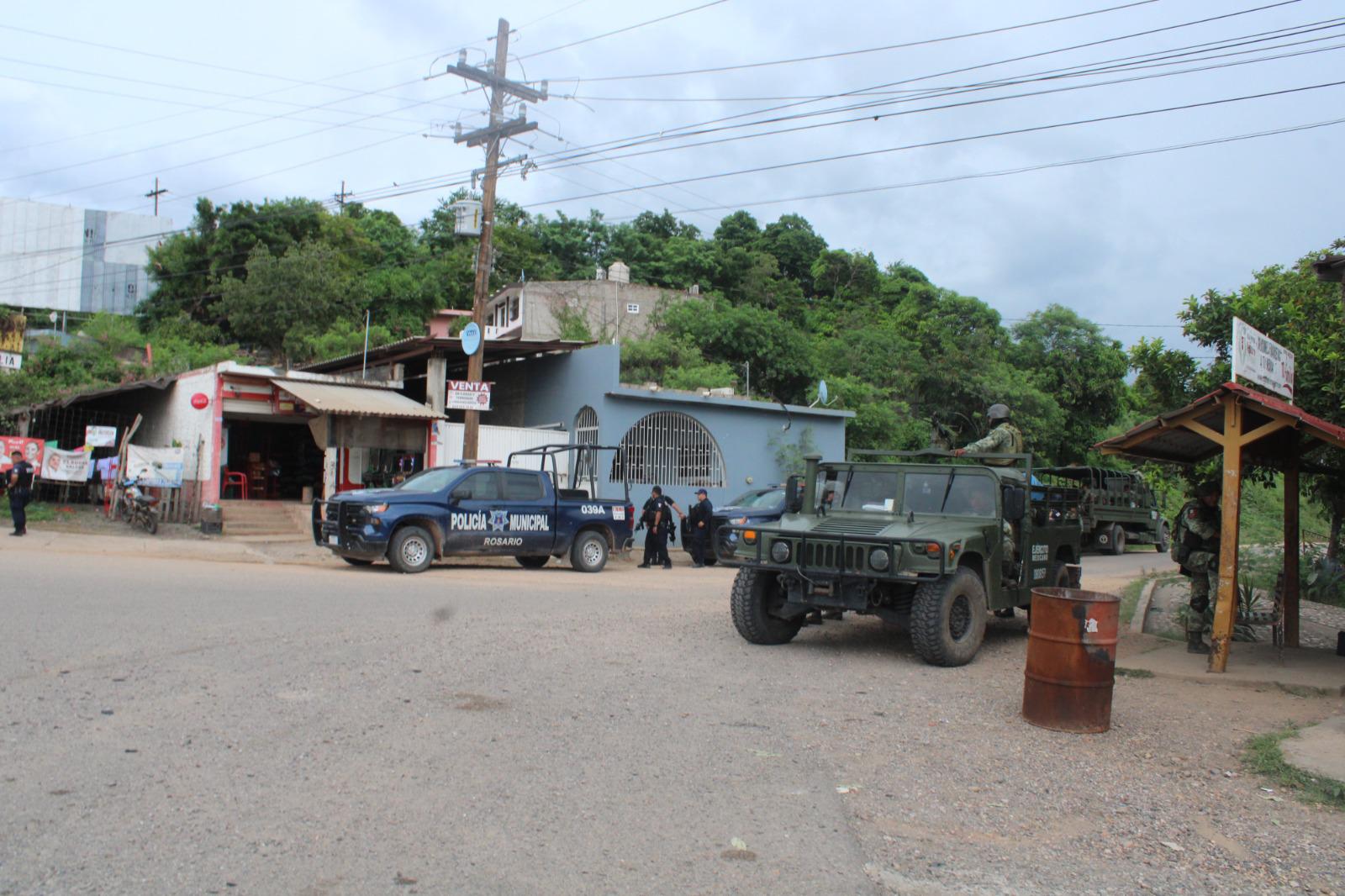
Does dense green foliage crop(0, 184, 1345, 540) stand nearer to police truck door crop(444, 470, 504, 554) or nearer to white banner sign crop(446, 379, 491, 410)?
white banner sign crop(446, 379, 491, 410)

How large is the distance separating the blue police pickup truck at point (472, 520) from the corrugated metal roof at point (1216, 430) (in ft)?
31.1

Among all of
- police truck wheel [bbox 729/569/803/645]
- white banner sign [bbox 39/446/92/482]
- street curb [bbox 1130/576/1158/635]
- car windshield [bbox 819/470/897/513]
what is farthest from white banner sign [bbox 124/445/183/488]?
street curb [bbox 1130/576/1158/635]

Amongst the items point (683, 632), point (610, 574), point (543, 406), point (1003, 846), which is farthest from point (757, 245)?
point (1003, 846)

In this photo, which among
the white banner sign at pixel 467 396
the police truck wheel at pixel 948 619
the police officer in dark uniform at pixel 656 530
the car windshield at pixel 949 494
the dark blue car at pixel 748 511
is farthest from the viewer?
the police officer in dark uniform at pixel 656 530

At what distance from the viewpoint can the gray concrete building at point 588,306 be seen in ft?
131

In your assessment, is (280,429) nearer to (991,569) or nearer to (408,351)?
(408,351)

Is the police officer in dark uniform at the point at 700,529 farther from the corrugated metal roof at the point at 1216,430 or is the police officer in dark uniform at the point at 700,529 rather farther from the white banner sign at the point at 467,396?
the corrugated metal roof at the point at 1216,430

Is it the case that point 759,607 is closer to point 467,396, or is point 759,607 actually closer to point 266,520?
point 467,396

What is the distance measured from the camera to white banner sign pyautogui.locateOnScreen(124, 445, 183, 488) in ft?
65.6

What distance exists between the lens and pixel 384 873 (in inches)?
152

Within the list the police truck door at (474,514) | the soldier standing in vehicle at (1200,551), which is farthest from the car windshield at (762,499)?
the soldier standing in vehicle at (1200,551)

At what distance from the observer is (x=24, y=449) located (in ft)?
67.2

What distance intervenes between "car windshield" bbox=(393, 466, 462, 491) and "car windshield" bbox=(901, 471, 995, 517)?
324 inches

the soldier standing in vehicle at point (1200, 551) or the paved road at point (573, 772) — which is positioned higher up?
the soldier standing in vehicle at point (1200, 551)
